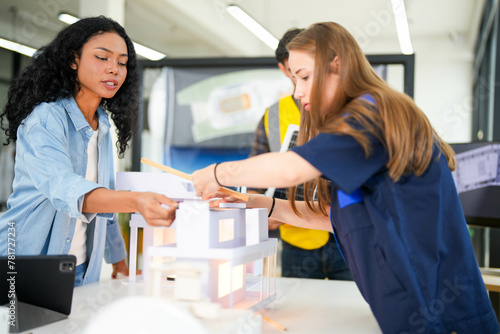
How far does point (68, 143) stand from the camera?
1.77m

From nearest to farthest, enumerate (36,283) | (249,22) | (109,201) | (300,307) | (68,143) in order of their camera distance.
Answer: (36,283)
(109,201)
(300,307)
(68,143)
(249,22)

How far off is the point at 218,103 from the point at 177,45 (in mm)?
6463

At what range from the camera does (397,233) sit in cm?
121

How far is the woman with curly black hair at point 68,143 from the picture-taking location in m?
1.54

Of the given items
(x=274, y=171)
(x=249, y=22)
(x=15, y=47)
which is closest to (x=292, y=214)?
(x=274, y=171)

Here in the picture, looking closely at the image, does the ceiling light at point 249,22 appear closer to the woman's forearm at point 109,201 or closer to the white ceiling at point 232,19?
the white ceiling at point 232,19

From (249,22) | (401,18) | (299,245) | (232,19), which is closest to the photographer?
(299,245)

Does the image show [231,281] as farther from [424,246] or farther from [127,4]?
[127,4]

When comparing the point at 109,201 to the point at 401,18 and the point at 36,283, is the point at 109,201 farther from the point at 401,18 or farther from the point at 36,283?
the point at 401,18

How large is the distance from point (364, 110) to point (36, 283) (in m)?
0.97

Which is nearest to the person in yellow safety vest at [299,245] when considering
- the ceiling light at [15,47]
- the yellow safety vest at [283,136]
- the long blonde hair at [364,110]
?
the yellow safety vest at [283,136]

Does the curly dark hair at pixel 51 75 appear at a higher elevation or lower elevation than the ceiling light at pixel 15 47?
lower

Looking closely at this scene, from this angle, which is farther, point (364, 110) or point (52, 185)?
point (52, 185)

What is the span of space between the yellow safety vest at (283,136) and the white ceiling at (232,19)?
3800 mm
